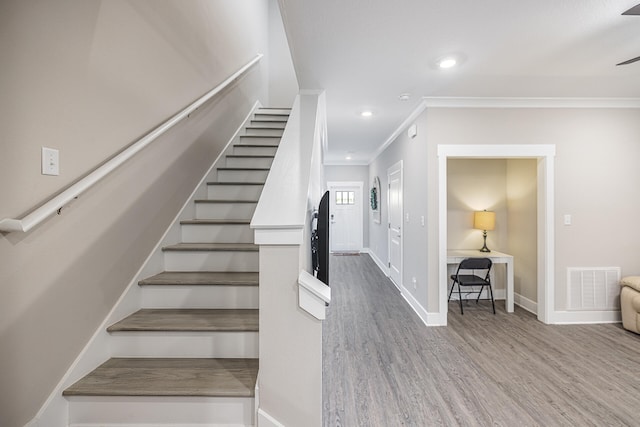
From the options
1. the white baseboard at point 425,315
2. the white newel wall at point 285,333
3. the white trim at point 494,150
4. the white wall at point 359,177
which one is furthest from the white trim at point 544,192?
the white wall at point 359,177

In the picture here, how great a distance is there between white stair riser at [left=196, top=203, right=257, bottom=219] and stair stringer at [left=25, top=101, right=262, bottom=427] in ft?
0.24

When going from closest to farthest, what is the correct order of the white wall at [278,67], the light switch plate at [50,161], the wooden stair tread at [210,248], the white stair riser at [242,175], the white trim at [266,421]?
the light switch plate at [50,161]
the white trim at [266,421]
the wooden stair tread at [210,248]
the white stair riser at [242,175]
the white wall at [278,67]

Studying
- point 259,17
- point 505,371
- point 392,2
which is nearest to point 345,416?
point 505,371

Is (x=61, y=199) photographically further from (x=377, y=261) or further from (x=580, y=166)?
(x=377, y=261)

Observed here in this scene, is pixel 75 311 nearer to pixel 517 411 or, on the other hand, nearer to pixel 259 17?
pixel 517 411

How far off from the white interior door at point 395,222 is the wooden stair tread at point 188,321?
3574 mm

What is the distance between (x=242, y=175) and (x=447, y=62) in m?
2.04

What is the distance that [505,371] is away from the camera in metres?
2.44

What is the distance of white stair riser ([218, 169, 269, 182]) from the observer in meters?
2.92

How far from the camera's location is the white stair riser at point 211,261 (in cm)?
208

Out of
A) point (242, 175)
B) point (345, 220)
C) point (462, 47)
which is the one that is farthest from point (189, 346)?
point (345, 220)

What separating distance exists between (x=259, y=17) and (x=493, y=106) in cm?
387

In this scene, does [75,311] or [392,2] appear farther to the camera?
[392,2]

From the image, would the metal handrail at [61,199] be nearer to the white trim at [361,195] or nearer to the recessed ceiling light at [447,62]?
the recessed ceiling light at [447,62]
